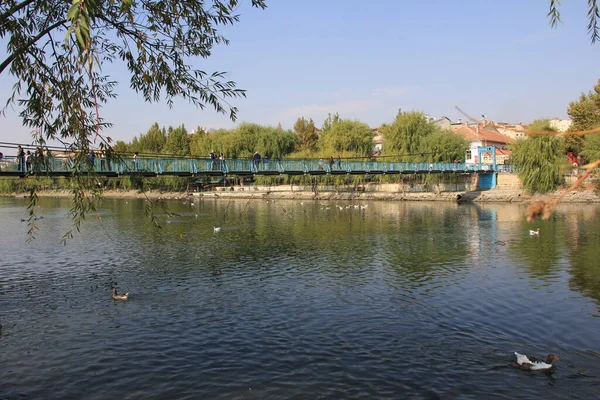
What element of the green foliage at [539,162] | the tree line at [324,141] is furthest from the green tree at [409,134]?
the green foliage at [539,162]

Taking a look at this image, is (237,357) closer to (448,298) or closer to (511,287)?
(448,298)

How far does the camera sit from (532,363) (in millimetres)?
10758

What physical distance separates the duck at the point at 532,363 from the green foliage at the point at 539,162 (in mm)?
50748

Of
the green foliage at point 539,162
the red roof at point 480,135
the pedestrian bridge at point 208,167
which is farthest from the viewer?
the red roof at point 480,135

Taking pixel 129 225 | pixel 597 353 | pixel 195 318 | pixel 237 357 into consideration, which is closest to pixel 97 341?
pixel 195 318

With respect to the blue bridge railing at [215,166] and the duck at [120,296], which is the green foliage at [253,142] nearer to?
the blue bridge railing at [215,166]

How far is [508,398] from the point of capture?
963cm

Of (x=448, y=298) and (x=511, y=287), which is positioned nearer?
(x=448, y=298)

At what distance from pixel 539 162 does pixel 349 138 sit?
107 feet

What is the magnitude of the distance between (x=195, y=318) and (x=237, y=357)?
11.3 feet

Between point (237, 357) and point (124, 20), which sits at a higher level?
point (124, 20)

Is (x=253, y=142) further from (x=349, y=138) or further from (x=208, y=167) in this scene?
(x=208, y=167)

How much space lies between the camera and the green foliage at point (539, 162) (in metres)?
57.2

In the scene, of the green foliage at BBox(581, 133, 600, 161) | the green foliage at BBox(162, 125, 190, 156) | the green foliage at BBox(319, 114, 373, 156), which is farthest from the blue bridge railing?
the green foliage at BBox(162, 125, 190, 156)
